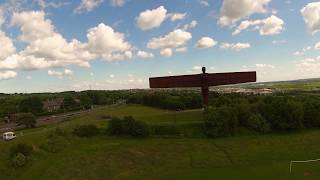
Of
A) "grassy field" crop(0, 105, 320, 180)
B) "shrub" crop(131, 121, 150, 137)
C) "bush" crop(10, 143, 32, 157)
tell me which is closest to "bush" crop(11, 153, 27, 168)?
"grassy field" crop(0, 105, 320, 180)

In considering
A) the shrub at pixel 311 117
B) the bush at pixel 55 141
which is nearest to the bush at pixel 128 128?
the bush at pixel 55 141

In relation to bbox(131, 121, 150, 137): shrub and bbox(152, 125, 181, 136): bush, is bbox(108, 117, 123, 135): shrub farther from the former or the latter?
Answer: bbox(152, 125, 181, 136): bush

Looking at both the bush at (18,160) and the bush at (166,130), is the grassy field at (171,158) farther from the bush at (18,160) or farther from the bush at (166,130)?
the bush at (166,130)

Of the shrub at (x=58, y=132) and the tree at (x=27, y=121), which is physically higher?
the tree at (x=27, y=121)

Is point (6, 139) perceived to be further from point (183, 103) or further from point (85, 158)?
point (183, 103)

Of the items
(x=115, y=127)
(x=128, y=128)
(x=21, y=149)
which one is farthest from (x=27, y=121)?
(x=21, y=149)
